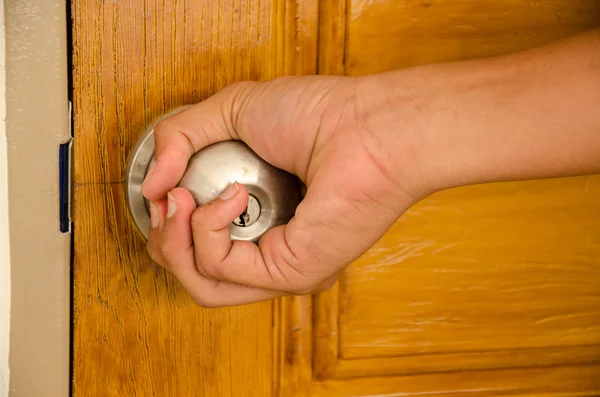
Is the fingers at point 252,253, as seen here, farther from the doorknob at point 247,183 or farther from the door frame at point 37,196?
the door frame at point 37,196

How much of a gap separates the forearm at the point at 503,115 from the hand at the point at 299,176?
0.02 m

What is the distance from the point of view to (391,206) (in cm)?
37

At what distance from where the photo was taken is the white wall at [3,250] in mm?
407

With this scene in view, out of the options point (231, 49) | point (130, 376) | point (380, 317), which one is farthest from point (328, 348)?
point (231, 49)

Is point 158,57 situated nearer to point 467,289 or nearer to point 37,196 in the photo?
point 37,196

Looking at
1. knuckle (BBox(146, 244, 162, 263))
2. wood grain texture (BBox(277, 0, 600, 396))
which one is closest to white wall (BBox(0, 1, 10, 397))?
knuckle (BBox(146, 244, 162, 263))

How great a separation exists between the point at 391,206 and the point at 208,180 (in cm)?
12

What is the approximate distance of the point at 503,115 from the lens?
0.34 m

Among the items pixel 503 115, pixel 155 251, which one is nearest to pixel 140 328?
pixel 155 251

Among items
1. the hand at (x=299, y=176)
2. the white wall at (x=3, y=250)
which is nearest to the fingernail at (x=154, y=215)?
the hand at (x=299, y=176)

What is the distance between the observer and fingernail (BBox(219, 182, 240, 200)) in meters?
0.36

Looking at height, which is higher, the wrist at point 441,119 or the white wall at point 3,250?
the wrist at point 441,119

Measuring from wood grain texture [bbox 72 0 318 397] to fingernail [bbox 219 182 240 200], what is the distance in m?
0.11

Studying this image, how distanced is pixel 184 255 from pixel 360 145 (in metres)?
0.14
